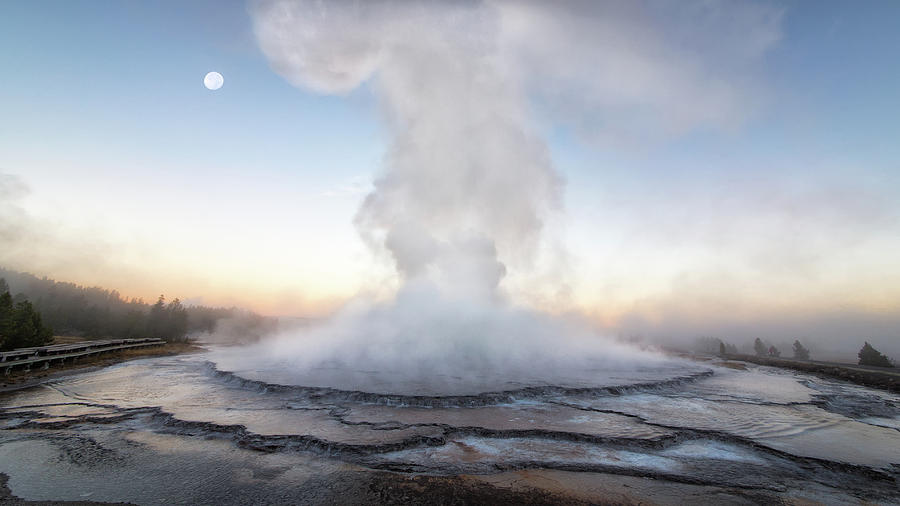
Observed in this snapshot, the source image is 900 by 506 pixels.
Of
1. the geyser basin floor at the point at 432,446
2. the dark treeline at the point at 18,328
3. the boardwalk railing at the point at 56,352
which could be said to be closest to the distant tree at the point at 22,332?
the dark treeline at the point at 18,328

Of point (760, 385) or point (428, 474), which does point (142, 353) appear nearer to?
point (428, 474)

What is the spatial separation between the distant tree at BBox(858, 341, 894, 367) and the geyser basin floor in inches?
1096

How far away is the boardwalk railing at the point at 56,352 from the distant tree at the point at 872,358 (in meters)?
70.6

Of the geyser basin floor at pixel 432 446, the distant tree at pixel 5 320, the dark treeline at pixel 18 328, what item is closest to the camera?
the geyser basin floor at pixel 432 446

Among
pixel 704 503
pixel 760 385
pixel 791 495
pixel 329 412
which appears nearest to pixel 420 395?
pixel 329 412

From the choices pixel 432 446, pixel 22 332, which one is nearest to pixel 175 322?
pixel 22 332

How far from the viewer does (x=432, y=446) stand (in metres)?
10.0

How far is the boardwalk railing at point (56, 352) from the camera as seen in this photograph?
20.1m

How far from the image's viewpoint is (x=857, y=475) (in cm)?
873

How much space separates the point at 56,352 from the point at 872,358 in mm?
78204

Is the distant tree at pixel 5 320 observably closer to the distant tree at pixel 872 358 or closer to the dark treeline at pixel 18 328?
the dark treeline at pixel 18 328

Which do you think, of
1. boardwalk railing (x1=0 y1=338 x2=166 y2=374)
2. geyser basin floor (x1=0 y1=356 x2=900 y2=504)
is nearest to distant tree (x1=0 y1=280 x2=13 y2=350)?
boardwalk railing (x1=0 y1=338 x2=166 y2=374)

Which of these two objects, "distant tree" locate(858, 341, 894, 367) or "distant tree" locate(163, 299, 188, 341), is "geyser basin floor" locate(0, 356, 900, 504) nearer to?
"distant tree" locate(858, 341, 894, 367)

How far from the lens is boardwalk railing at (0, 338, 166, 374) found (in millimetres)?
20109
